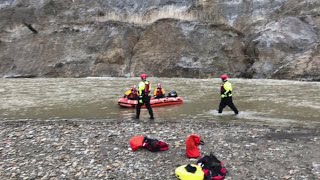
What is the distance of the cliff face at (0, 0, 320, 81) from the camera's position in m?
32.9

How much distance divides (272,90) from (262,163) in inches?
580

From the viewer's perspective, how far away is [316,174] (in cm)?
855

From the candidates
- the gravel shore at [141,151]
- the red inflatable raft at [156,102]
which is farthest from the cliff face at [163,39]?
the gravel shore at [141,151]

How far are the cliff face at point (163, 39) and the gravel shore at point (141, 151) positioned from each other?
64.8 ft

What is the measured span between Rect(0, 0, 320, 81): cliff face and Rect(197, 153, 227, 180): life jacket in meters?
22.2

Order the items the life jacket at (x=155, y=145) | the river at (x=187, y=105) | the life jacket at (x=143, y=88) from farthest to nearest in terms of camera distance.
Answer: the river at (x=187, y=105), the life jacket at (x=143, y=88), the life jacket at (x=155, y=145)

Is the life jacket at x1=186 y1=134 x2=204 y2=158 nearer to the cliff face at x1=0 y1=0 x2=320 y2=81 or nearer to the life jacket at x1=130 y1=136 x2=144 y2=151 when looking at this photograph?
the life jacket at x1=130 y1=136 x2=144 y2=151

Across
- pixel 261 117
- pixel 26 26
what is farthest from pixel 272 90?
pixel 26 26

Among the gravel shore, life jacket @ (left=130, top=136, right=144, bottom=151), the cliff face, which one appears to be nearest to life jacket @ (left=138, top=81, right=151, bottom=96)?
the gravel shore

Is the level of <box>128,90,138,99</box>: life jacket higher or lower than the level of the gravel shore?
higher

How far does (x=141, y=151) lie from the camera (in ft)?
33.0

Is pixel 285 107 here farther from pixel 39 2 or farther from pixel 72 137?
pixel 39 2

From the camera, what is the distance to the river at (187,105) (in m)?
15.0

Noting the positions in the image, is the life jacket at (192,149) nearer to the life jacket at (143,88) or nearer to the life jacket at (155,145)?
the life jacket at (155,145)
